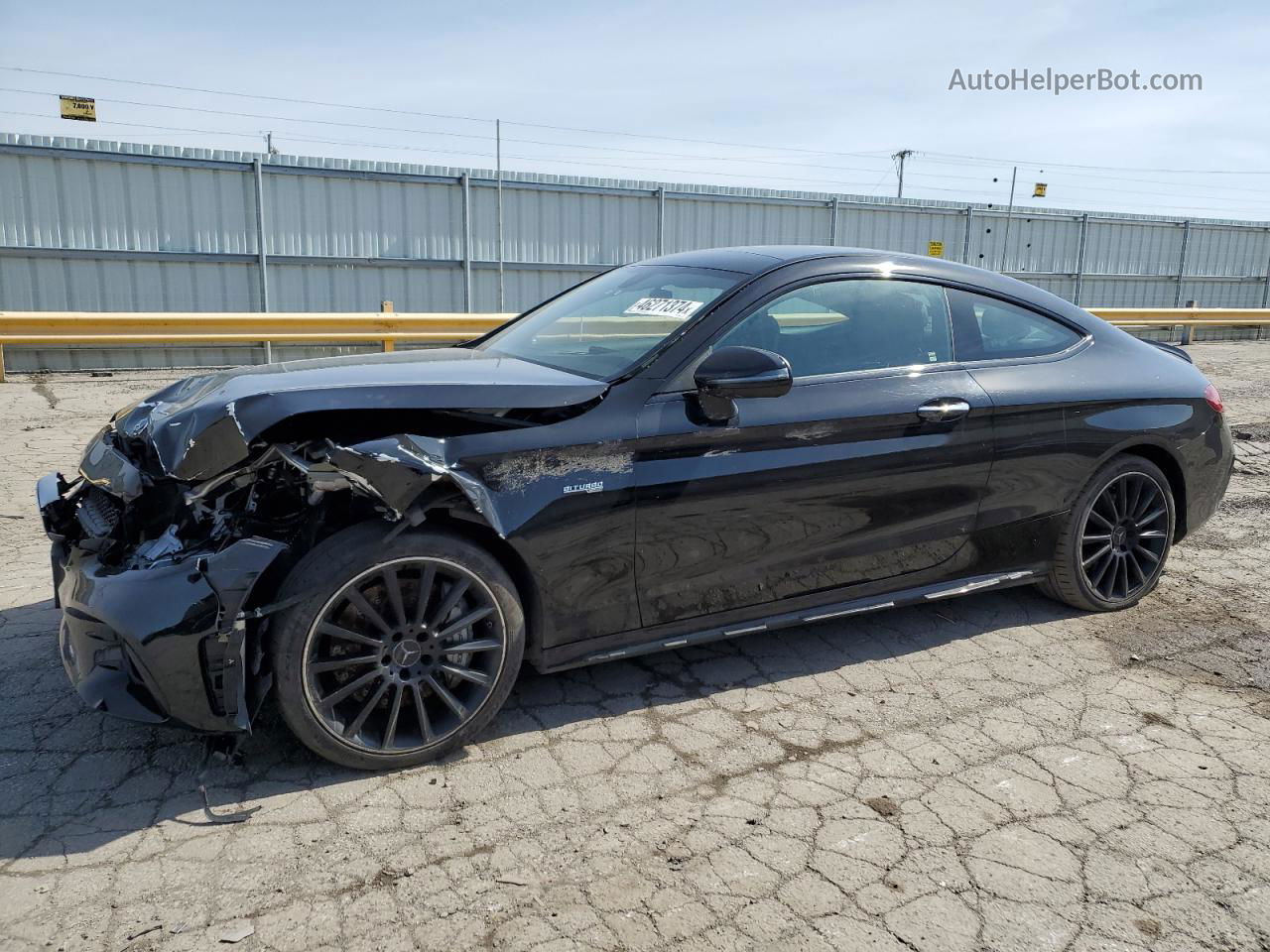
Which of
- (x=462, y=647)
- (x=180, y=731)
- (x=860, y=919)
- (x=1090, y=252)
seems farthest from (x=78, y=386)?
(x=1090, y=252)

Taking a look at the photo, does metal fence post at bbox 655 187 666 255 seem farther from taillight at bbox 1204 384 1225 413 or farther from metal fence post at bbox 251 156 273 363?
taillight at bbox 1204 384 1225 413

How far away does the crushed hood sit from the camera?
111 inches

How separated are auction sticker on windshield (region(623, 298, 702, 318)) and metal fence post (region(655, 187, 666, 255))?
1430 centimetres

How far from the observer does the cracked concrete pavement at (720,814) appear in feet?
7.65

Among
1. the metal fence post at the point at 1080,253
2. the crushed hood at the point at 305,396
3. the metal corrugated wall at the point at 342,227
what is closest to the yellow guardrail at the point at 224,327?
the metal corrugated wall at the point at 342,227

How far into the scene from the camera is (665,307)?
148 inches

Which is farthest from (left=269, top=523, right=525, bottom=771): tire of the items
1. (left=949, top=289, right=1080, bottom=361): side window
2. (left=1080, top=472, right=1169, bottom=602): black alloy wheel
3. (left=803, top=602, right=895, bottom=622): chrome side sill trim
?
(left=1080, top=472, right=1169, bottom=602): black alloy wheel

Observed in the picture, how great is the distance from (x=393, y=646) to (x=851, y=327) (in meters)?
2.18

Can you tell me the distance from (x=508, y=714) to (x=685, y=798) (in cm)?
80

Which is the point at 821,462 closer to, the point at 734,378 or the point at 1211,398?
the point at 734,378

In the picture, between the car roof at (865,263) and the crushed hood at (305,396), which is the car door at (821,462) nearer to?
the car roof at (865,263)

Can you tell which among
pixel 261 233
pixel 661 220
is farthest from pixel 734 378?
pixel 661 220

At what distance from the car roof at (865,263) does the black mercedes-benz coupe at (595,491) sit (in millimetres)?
23

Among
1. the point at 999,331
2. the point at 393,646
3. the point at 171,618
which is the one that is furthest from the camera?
the point at 999,331
